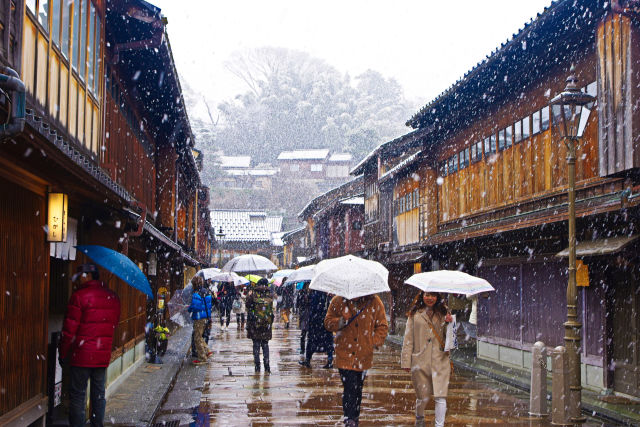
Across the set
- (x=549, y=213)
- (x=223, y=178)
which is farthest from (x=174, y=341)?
(x=223, y=178)

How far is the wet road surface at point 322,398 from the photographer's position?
10.1 meters

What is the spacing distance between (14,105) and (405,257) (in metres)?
21.4

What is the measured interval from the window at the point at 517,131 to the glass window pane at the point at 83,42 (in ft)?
34.7

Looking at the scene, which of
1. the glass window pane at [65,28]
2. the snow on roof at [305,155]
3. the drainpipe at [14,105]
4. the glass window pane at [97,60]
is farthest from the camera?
the snow on roof at [305,155]

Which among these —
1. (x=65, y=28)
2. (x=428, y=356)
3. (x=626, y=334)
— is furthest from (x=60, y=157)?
(x=626, y=334)

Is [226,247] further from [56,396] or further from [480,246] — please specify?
[56,396]

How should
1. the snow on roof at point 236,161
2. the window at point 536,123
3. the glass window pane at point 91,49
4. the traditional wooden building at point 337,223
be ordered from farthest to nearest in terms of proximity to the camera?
the snow on roof at point 236,161
the traditional wooden building at point 337,223
the window at point 536,123
the glass window pane at point 91,49

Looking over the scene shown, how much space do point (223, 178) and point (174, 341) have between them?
5907 centimetres

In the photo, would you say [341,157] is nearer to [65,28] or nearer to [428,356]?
[65,28]

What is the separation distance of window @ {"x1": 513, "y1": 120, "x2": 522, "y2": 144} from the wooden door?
185 inches

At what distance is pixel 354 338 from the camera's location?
26.7 ft

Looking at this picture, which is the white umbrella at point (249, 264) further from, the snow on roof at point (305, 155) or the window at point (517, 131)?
the snow on roof at point (305, 155)

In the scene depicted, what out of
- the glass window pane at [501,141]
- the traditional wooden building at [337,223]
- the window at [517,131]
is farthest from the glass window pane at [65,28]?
the traditional wooden building at [337,223]

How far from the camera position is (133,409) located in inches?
406
